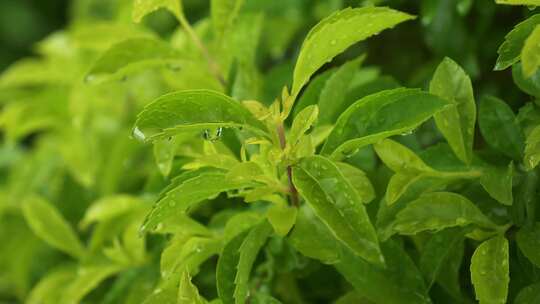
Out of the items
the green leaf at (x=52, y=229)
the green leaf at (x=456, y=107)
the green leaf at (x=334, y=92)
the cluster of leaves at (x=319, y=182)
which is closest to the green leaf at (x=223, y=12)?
the cluster of leaves at (x=319, y=182)

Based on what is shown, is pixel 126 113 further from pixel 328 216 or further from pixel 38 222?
pixel 328 216

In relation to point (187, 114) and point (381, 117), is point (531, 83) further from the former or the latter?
point (187, 114)

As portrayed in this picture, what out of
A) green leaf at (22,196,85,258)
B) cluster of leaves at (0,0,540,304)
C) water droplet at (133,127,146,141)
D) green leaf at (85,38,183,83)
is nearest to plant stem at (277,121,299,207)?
cluster of leaves at (0,0,540,304)

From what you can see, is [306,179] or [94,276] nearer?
[306,179]

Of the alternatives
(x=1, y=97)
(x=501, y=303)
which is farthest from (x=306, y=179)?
(x=1, y=97)

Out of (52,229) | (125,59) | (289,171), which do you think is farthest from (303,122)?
(52,229)

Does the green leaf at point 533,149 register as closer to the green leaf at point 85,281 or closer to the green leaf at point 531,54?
the green leaf at point 531,54
